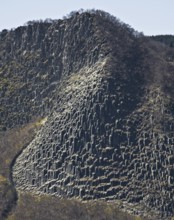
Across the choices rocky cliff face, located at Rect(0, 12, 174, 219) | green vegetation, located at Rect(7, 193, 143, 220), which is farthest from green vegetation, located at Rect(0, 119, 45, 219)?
green vegetation, located at Rect(7, 193, 143, 220)

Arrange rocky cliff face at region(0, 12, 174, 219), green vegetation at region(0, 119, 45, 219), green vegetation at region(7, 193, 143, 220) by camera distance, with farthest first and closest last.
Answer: rocky cliff face at region(0, 12, 174, 219) → green vegetation at region(0, 119, 45, 219) → green vegetation at region(7, 193, 143, 220)

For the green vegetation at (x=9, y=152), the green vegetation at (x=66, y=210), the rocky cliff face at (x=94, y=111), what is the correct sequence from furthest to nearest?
1. the rocky cliff face at (x=94, y=111)
2. the green vegetation at (x=9, y=152)
3. the green vegetation at (x=66, y=210)

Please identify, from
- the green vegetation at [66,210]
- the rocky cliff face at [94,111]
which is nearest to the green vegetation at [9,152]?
the rocky cliff face at [94,111]

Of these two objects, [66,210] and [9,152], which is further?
[9,152]

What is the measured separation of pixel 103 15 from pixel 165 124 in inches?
1272

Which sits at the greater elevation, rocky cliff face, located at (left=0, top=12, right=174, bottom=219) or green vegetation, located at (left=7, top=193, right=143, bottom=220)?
rocky cliff face, located at (left=0, top=12, right=174, bottom=219)

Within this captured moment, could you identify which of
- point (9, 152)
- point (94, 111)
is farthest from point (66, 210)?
point (9, 152)

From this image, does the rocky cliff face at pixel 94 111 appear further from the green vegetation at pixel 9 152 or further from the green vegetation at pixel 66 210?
the green vegetation at pixel 66 210

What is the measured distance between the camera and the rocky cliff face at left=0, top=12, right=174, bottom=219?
133m

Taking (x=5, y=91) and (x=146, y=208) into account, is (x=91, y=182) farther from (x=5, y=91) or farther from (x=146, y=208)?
(x=5, y=91)

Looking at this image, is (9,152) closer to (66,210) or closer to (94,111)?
(94,111)

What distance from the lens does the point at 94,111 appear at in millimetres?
139750

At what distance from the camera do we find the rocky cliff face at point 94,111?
5221 inches

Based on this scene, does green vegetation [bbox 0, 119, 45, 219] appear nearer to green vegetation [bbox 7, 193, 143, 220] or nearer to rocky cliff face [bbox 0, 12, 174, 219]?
rocky cliff face [bbox 0, 12, 174, 219]
